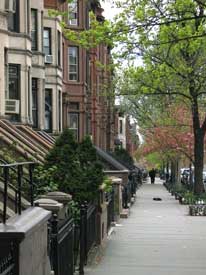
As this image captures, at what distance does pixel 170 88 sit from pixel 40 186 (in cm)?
2149

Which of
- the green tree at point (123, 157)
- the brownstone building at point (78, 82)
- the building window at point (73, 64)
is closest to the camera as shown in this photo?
the brownstone building at point (78, 82)

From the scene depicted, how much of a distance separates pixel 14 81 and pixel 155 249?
1211cm

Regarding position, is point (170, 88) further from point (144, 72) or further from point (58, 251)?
point (58, 251)

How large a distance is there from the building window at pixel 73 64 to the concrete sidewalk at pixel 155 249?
1842 cm

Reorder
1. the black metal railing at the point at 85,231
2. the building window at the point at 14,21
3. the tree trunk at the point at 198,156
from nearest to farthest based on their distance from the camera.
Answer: the black metal railing at the point at 85,231 < the building window at the point at 14,21 < the tree trunk at the point at 198,156

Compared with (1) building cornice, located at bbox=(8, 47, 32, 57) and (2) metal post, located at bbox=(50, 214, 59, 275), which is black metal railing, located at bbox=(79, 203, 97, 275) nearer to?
(2) metal post, located at bbox=(50, 214, 59, 275)

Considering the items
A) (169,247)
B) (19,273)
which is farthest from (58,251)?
(169,247)

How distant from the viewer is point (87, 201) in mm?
11664

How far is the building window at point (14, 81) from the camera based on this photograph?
79.1ft

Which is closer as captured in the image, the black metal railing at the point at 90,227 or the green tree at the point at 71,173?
the black metal railing at the point at 90,227

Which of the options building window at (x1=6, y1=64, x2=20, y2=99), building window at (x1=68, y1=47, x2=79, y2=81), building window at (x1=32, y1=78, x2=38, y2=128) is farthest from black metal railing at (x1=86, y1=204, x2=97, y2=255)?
building window at (x1=68, y1=47, x2=79, y2=81)

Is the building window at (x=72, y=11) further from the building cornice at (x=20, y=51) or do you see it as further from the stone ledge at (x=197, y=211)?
the stone ledge at (x=197, y=211)

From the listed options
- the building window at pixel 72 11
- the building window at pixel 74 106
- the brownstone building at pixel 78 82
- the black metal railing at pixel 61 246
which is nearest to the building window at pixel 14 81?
the building window at pixel 72 11

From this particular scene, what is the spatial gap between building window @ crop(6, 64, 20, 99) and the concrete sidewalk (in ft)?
20.1
